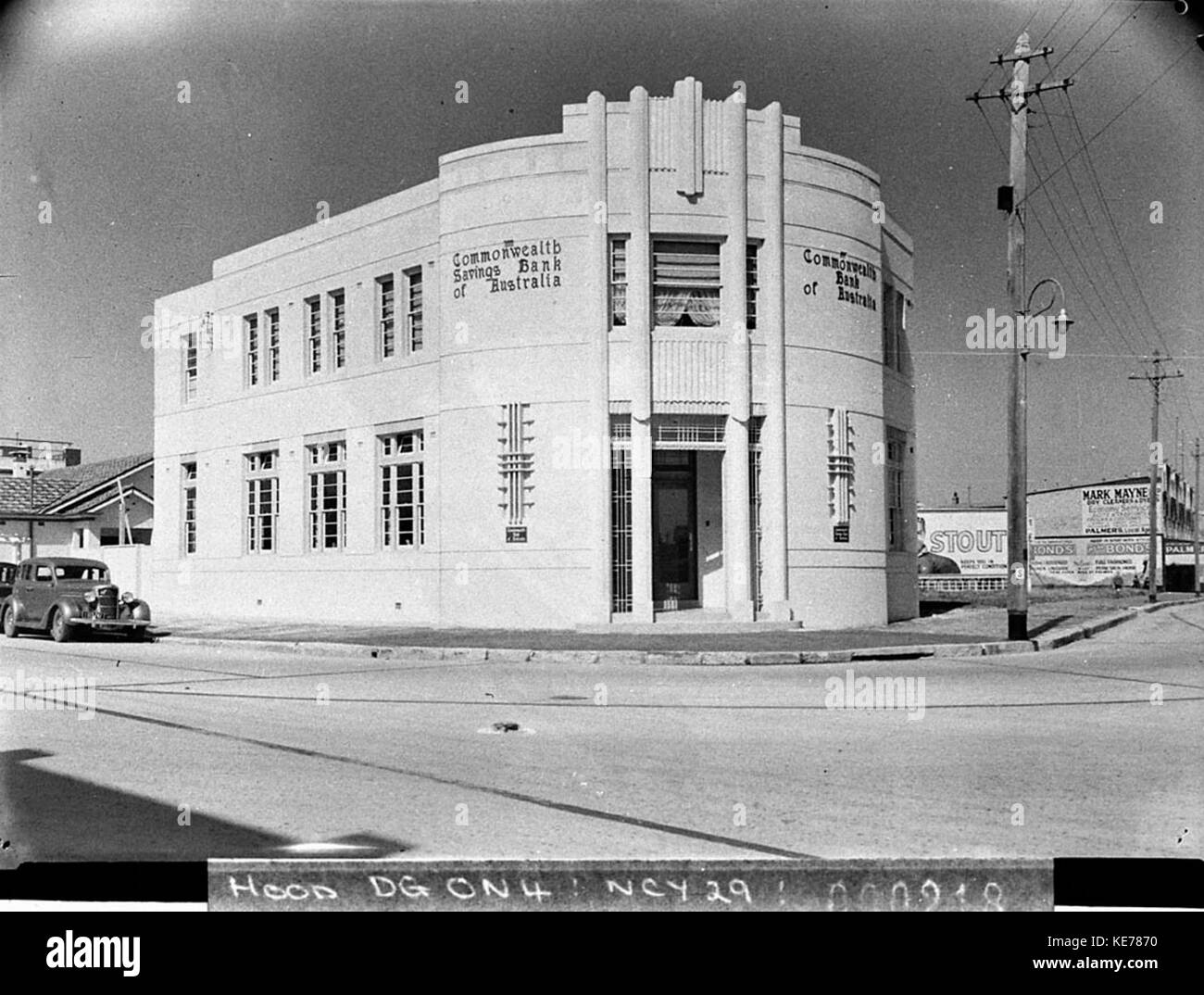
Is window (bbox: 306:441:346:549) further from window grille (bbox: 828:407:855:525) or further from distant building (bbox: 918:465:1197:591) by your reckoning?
distant building (bbox: 918:465:1197:591)

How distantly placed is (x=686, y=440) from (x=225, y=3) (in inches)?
634

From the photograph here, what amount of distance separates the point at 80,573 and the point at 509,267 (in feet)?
32.0

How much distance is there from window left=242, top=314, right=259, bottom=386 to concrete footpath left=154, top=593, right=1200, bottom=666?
5973 mm

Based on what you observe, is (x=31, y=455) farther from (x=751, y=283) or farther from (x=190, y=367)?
(x=190, y=367)

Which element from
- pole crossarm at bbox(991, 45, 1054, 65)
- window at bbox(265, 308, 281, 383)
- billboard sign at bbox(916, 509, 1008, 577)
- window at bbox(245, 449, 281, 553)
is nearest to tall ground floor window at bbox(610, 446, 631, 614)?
window at bbox(245, 449, 281, 553)

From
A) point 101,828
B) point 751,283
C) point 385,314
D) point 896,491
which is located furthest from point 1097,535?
point 101,828

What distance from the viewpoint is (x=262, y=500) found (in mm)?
26266

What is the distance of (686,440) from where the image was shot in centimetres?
2042

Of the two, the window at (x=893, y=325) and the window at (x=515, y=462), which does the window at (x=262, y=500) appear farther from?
the window at (x=893, y=325)

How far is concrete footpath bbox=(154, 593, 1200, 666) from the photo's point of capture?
16.0m

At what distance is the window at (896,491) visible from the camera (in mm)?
23578

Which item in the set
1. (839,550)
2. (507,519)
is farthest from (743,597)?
(507,519)

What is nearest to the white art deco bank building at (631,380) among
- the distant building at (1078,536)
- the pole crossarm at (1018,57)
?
the pole crossarm at (1018,57)

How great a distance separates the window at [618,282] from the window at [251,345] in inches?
373
